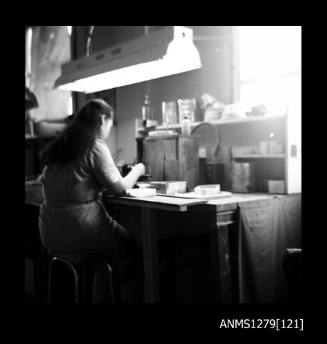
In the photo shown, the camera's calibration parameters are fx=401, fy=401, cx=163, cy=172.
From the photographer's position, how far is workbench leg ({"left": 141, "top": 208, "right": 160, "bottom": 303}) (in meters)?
2.32

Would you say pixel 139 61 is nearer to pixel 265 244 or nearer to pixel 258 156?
pixel 258 156

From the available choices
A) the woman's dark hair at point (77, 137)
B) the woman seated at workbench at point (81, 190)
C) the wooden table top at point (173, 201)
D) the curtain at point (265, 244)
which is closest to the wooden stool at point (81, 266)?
the woman seated at workbench at point (81, 190)

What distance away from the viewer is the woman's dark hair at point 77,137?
7.22 feet

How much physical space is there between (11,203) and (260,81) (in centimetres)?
205

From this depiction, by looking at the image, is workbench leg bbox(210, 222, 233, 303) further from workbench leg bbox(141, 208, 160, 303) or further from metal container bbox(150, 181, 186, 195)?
metal container bbox(150, 181, 186, 195)

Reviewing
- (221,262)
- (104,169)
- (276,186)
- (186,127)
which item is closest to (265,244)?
(221,262)

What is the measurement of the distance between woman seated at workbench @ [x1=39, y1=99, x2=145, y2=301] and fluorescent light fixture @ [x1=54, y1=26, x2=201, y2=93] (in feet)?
1.80

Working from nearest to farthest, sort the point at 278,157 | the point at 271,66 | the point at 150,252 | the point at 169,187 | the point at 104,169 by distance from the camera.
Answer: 1. the point at 104,169
2. the point at 150,252
3. the point at 169,187
4. the point at 278,157
5. the point at 271,66

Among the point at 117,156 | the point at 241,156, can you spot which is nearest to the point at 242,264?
the point at 241,156

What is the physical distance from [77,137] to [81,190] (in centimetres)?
30

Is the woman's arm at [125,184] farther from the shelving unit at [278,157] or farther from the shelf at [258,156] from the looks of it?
the shelf at [258,156]

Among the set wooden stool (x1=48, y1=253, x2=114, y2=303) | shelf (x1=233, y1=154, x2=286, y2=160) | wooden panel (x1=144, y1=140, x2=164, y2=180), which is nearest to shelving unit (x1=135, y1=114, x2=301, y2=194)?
shelf (x1=233, y1=154, x2=286, y2=160)

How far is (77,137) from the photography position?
2232mm

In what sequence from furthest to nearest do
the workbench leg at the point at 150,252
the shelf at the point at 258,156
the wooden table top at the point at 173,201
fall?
the shelf at the point at 258,156
the workbench leg at the point at 150,252
the wooden table top at the point at 173,201
